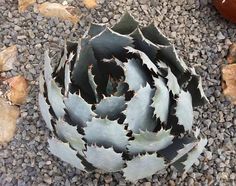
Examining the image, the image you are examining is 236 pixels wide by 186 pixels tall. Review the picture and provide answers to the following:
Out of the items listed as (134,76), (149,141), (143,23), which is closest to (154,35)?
(134,76)

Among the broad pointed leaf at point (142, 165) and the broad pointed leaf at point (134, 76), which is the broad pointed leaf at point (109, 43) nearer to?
the broad pointed leaf at point (134, 76)

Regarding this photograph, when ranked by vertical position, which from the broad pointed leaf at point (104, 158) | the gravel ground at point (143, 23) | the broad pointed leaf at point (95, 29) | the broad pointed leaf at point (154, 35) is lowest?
the gravel ground at point (143, 23)

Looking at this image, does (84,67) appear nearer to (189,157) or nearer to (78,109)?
(78,109)

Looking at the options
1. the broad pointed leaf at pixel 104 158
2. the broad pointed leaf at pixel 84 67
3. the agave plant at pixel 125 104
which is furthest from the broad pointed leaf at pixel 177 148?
the broad pointed leaf at pixel 84 67

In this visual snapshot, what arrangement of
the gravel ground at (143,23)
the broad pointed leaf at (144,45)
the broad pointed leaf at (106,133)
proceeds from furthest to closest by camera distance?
the gravel ground at (143,23) → the broad pointed leaf at (144,45) → the broad pointed leaf at (106,133)

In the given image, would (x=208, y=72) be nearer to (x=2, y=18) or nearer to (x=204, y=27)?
(x=204, y=27)

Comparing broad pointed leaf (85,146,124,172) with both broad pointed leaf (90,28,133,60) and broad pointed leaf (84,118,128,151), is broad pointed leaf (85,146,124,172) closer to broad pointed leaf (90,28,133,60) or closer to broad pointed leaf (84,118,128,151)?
broad pointed leaf (84,118,128,151)
